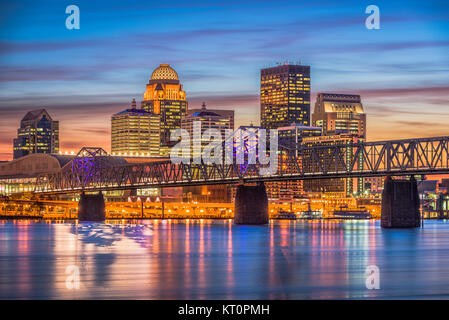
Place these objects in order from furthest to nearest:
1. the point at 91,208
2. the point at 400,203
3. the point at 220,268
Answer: the point at 91,208 → the point at 400,203 → the point at 220,268

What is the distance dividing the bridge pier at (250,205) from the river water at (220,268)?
4573cm

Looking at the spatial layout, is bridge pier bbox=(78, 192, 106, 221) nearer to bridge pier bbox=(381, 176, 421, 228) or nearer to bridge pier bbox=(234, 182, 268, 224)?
bridge pier bbox=(234, 182, 268, 224)

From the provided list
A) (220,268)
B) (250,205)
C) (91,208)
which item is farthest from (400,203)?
(220,268)

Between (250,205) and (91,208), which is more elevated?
(250,205)

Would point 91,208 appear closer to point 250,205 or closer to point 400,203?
point 250,205

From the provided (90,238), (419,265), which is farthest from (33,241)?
(419,265)

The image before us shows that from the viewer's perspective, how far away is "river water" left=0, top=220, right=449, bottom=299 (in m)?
53.9

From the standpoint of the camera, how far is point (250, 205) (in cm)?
15988

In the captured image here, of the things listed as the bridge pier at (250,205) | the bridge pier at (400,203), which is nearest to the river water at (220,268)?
the bridge pier at (400,203)

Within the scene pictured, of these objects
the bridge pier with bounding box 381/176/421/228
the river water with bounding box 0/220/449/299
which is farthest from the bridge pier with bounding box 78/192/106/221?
the river water with bounding box 0/220/449/299

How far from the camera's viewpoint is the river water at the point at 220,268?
53.9 metres

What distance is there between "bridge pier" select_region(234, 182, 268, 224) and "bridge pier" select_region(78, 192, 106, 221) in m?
39.0

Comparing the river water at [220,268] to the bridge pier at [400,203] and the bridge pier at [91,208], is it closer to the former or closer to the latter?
the bridge pier at [400,203]

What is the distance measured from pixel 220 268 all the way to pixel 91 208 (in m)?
118
